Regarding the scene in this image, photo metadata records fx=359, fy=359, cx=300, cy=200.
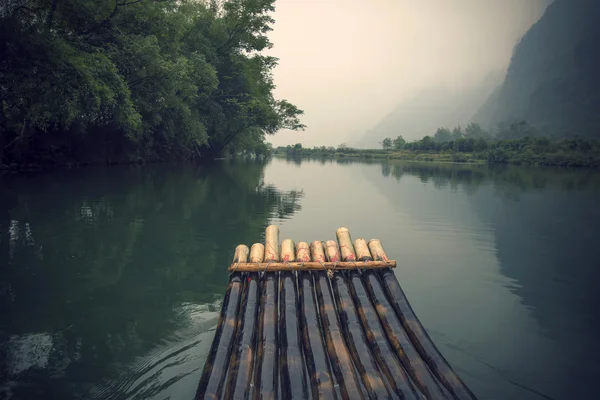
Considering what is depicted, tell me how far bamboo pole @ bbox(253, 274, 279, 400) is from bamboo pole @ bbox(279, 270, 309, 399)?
8 centimetres

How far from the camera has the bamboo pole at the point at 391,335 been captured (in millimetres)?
3490

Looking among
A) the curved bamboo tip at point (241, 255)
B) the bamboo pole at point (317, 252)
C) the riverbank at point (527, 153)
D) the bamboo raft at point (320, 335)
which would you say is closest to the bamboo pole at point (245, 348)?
the bamboo raft at point (320, 335)

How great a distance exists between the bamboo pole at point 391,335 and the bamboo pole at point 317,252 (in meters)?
0.58

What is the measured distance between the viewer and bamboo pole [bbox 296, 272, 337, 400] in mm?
3371

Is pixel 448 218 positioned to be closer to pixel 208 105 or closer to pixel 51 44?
pixel 51 44

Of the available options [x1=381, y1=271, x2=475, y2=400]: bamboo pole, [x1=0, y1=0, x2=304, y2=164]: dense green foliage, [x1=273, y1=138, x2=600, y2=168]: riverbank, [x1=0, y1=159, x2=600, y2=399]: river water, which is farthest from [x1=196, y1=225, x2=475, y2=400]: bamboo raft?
[x1=273, y1=138, x2=600, y2=168]: riverbank

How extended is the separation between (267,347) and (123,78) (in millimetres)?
26297

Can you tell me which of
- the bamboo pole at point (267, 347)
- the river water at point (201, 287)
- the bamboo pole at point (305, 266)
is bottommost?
the river water at point (201, 287)

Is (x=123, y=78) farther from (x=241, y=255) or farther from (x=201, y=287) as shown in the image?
(x=241, y=255)

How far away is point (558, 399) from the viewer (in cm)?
443

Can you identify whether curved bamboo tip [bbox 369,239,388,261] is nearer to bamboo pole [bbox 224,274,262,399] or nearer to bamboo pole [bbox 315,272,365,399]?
bamboo pole [bbox 315,272,365,399]

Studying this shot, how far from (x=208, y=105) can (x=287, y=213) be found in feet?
113

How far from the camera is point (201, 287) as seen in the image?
23.9 feet

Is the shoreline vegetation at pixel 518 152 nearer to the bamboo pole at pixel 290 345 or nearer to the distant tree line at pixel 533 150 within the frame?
the distant tree line at pixel 533 150
